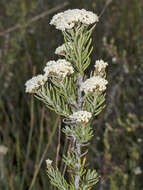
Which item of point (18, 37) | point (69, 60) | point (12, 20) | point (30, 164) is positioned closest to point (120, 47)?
point (18, 37)

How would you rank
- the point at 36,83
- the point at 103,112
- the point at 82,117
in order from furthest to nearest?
1. the point at 103,112
2. the point at 36,83
3. the point at 82,117

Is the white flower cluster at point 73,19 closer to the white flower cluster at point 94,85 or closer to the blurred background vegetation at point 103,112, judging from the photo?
the white flower cluster at point 94,85

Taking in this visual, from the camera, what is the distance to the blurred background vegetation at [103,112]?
1965 mm

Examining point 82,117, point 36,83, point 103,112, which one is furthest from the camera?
point 103,112

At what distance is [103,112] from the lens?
2.10 meters

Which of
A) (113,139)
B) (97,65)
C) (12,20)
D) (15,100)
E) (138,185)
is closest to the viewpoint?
(97,65)

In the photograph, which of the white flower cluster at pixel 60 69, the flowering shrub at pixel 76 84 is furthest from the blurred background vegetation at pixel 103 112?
the white flower cluster at pixel 60 69

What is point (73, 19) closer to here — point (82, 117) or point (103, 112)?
point (82, 117)

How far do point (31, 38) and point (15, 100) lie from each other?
2.87 feet

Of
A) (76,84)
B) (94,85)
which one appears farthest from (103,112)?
(94,85)

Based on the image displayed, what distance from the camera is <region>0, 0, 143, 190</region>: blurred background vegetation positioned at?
1.96 m

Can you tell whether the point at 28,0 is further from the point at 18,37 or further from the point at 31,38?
the point at 18,37

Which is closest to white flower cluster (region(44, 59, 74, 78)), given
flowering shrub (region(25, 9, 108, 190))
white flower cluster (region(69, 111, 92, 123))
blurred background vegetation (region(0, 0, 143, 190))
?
flowering shrub (region(25, 9, 108, 190))

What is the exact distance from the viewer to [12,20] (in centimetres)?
324
